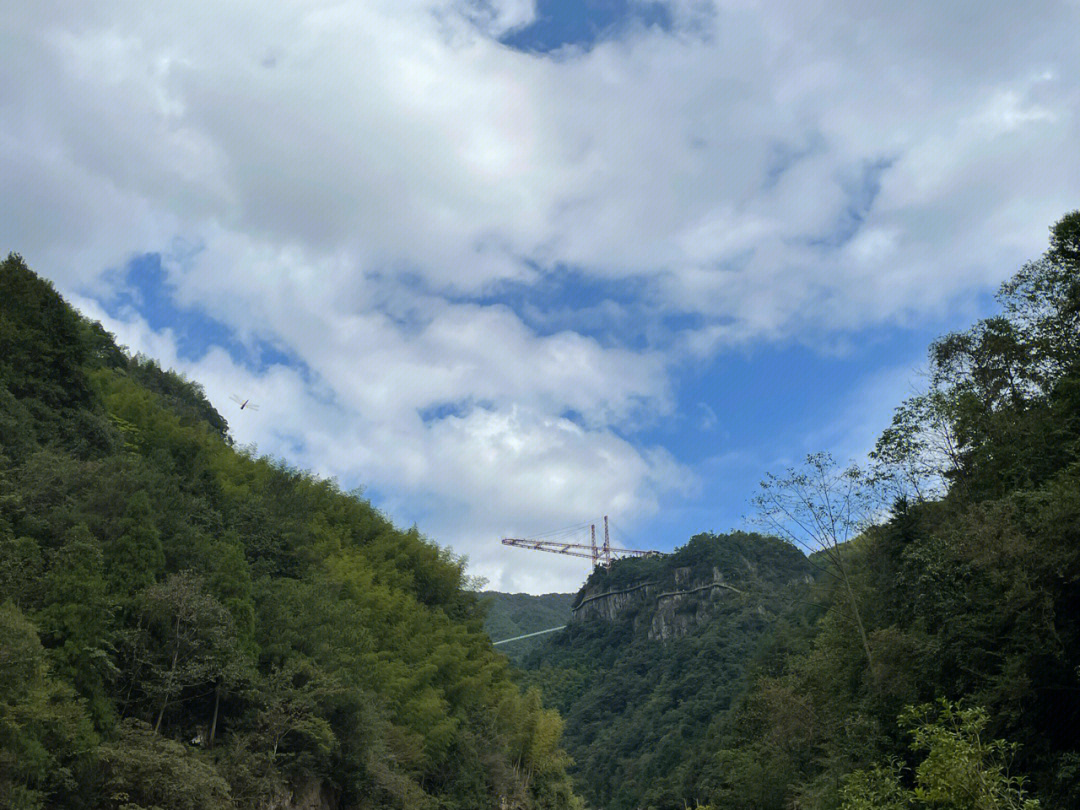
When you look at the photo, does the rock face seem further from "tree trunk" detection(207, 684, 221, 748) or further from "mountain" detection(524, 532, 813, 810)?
"tree trunk" detection(207, 684, 221, 748)

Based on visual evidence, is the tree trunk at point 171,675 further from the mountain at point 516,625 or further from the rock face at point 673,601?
the mountain at point 516,625

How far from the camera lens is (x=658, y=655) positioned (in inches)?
4835

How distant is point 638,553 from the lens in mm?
198375

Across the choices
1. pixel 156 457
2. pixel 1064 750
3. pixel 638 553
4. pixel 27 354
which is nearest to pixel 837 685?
pixel 1064 750

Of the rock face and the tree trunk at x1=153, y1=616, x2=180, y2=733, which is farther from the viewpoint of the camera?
the rock face

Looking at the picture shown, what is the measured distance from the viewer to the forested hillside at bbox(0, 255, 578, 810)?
24155mm

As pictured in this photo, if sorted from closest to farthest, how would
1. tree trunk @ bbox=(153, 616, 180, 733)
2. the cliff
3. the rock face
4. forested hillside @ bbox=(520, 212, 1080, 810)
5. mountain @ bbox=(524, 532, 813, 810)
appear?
forested hillside @ bbox=(520, 212, 1080, 810), tree trunk @ bbox=(153, 616, 180, 733), mountain @ bbox=(524, 532, 813, 810), the rock face, the cliff

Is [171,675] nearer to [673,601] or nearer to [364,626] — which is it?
[364,626]

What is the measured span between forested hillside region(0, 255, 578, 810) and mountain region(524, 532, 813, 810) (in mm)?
36179

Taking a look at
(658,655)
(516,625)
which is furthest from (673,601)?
(516,625)

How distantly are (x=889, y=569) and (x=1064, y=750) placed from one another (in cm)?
1174

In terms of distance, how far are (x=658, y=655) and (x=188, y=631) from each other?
101 metres

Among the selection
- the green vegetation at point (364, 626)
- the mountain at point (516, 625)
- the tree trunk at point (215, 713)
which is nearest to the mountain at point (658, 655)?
the mountain at point (516, 625)

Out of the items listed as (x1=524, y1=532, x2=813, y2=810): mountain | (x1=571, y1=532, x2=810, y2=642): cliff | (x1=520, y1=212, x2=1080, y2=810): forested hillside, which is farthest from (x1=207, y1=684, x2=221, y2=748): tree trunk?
(x1=571, y1=532, x2=810, y2=642): cliff
